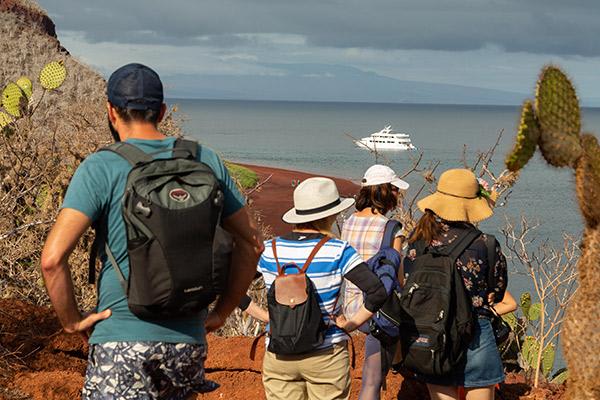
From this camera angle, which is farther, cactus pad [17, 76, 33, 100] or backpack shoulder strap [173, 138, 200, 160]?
cactus pad [17, 76, 33, 100]

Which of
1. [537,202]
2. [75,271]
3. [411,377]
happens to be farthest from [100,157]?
[537,202]

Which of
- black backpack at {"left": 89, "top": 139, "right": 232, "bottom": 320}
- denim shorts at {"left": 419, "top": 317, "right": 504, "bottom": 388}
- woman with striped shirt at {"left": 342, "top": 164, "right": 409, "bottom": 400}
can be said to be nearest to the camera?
black backpack at {"left": 89, "top": 139, "right": 232, "bottom": 320}

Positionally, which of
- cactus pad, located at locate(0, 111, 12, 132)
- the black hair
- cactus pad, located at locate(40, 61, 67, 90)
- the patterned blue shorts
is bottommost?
cactus pad, located at locate(0, 111, 12, 132)

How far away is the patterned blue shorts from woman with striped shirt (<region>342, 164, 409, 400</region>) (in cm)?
210

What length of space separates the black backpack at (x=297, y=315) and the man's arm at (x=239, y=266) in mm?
937

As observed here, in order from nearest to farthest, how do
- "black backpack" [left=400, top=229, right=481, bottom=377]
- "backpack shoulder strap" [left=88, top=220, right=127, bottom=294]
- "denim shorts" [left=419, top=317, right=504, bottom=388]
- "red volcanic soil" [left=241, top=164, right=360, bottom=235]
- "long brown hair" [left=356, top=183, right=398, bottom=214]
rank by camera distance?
"backpack shoulder strap" [left=88, top=220, right=127, bottom=294], "black backpack" [left=400, top=229, right=481, bottom=377], "denim shorts" [left=419, top=317, right=504, bottom=388], "long brown hair" [left=356, top=183, right=398, bottom=214], "red volcanic soil" [left=241, top=164, right=360, bottom=235]

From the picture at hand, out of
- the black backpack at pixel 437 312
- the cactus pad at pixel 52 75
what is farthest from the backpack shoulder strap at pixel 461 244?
the cactus pad at pixel 52 75

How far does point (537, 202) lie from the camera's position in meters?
31.5

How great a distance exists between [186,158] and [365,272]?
1508 mm

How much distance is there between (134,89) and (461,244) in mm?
2252

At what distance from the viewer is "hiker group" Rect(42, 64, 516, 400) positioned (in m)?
2.96

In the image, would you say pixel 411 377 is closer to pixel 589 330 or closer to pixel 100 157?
pixel 589 330

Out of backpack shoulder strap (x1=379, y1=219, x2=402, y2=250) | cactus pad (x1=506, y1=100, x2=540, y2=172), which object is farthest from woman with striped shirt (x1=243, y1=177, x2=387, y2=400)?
cactus pad (x1=506, y1=100, x2=540, y2=172)

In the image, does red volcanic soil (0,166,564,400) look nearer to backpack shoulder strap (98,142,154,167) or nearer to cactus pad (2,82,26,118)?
backpack shoulder strap (98,142,154,167)
